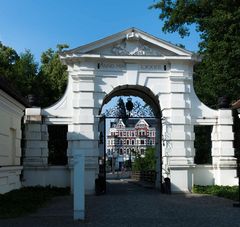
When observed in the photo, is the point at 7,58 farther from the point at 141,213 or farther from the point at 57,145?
the point at 141,213

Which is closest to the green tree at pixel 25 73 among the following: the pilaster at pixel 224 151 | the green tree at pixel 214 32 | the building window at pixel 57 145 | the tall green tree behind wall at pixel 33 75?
the tall green tree behind wall at pixel 33 75

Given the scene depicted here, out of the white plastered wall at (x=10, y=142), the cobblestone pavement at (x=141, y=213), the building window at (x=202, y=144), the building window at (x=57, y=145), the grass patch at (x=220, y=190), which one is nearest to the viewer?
the cobblestone pavement at (x=141, y=213)

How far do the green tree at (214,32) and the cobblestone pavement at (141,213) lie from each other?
8.14 m

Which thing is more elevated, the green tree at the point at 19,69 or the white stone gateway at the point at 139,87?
the green tree at the point at 19,69

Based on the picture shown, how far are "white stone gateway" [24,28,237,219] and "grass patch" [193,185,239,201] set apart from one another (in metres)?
0.58

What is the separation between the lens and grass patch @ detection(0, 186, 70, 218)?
14244mm

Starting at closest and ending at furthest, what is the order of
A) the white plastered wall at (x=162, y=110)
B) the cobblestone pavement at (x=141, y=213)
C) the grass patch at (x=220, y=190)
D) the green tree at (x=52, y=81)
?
the cobblestone pavement at (x=141, y=213), the grass patch at (x=220, y=190), the white plastered wall at (x=162, y=110), the green tree at (x=52, y=81)

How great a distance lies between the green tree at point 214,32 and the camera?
961 inches

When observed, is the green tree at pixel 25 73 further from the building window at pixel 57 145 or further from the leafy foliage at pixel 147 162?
the leafy foliage at pixel 147 162

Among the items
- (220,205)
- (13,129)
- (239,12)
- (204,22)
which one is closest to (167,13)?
Result: (204,22)

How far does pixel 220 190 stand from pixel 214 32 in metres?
8.31

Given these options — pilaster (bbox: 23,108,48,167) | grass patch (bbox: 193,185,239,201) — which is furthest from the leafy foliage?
pilaster (bbox: 23,108,48,167)

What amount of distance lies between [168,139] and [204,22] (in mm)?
7033

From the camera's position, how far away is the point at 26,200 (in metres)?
17.0
